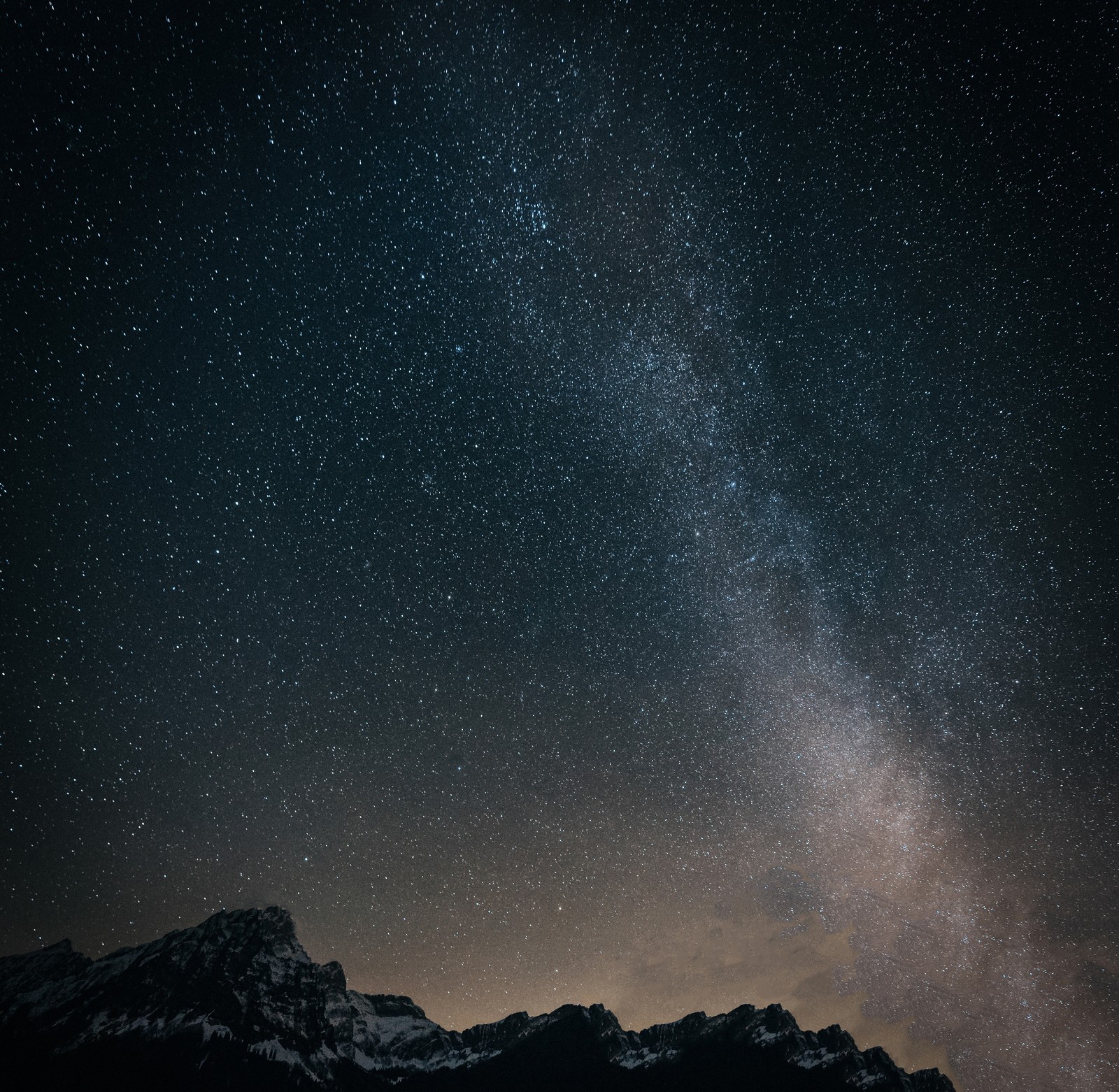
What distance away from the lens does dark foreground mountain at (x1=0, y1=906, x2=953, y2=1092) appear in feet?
212

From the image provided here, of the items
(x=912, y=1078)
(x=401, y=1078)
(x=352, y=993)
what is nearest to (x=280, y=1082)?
(x=401, y=1078)

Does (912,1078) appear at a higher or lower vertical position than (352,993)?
higher

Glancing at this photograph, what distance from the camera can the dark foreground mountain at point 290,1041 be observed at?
212ft

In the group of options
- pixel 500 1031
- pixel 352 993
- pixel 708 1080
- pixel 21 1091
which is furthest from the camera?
pixel 352 993

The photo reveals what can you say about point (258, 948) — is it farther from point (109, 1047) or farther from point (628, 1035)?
point (628, 1035)

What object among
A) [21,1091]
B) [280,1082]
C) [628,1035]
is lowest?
[21,1091]

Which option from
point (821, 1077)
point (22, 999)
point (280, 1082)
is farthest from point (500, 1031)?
point (22, 999)

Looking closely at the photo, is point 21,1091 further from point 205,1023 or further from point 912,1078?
point 912,1078

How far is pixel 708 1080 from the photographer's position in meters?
65.6

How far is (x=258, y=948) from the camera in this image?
8181 cm

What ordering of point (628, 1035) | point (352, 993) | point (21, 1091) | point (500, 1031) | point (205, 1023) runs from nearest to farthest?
point (21, 1091)
point (205, 1023)
point (628, 1035)
point (500, 1031)
point (352, 993)

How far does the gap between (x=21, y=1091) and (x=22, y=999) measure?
788 inches

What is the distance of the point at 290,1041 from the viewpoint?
7438 centimetres

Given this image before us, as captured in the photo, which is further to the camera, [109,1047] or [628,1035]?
[628,1035]
